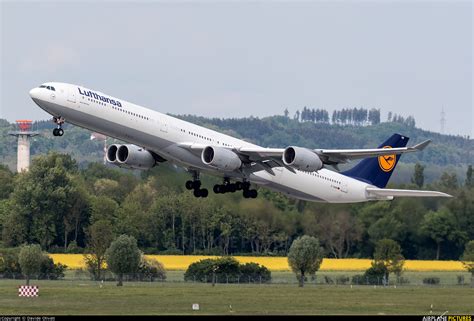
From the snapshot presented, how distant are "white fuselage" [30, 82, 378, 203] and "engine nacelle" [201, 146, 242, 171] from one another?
0.41 meters

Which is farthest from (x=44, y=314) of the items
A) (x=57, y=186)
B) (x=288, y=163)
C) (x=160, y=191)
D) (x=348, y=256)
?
(x=57, y=186)

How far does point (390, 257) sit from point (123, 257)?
1667 centimetres

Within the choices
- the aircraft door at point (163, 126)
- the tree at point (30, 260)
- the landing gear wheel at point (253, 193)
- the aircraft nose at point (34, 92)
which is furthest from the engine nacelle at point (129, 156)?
the tree at point (30, 260)

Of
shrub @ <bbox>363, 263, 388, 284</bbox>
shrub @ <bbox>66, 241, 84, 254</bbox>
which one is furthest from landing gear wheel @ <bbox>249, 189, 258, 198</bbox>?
shrub @ <bbox>66, 241, 84, 254</bbox>

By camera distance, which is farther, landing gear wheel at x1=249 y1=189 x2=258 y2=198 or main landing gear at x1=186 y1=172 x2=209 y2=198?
landing gear wheel at x1=249 y1=189 x2=258 y2=198

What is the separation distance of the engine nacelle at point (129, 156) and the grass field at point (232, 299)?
6473 millimetres

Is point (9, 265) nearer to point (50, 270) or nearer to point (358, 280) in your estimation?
point (50, 270)

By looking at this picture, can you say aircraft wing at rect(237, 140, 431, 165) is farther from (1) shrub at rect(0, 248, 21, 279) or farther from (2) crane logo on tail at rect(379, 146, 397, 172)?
(1) shrub at rect(0, 248, 21, 279)

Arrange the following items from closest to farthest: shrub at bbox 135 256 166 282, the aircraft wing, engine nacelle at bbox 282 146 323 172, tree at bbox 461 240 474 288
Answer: engine nacelle at bbox 282 146 323 172 → the aircraft wing → shrub at bbox 135 256 166 282 → tree at bbox 461 240 474 288

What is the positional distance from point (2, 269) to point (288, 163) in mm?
28364

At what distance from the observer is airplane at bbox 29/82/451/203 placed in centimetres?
5147

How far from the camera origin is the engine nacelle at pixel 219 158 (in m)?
54.2

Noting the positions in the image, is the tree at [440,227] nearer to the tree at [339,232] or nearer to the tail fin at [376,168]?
the tree at [339,232]

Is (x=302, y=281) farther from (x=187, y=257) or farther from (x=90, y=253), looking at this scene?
(x=90, y=253)
